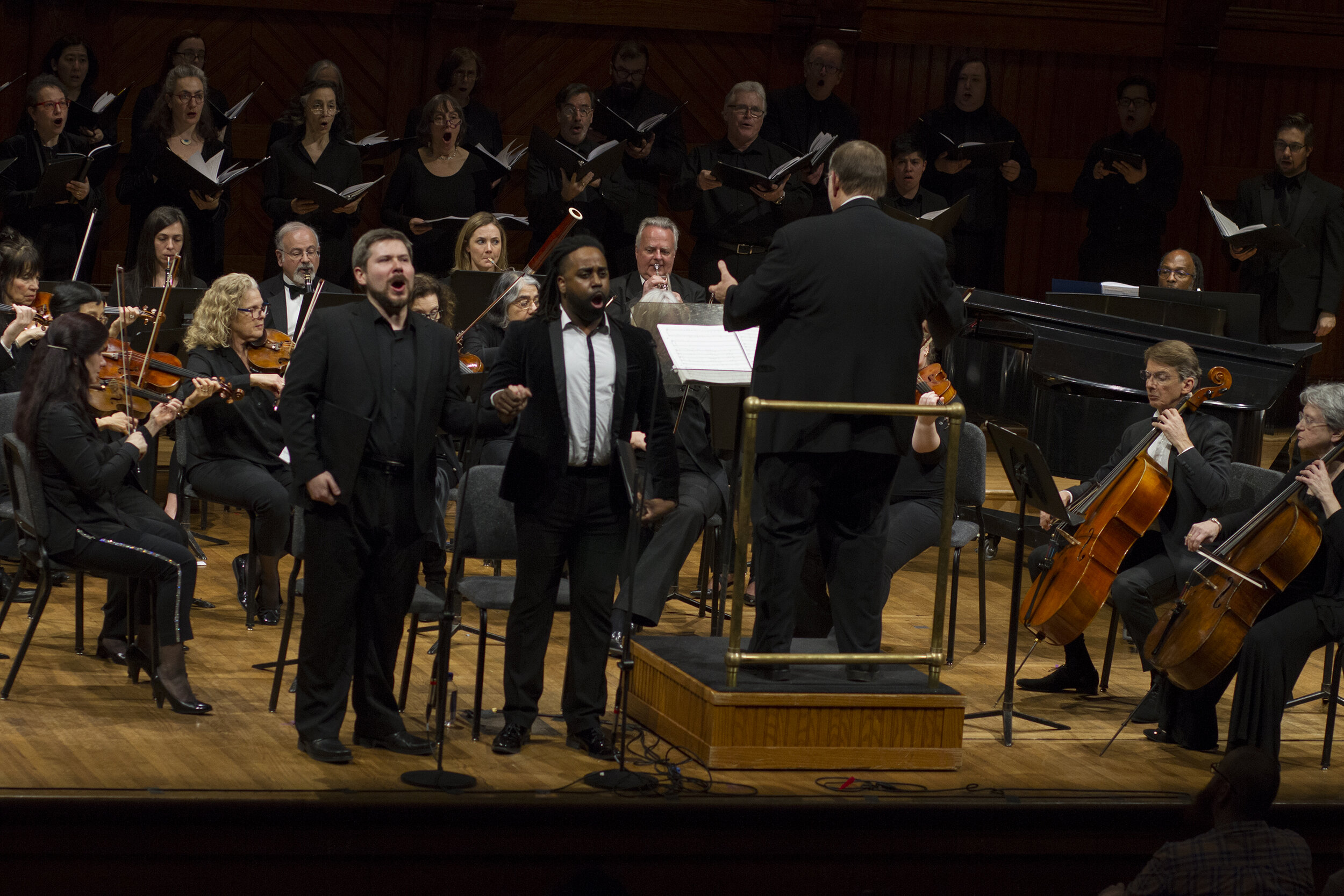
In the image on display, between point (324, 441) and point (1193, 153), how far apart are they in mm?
6992

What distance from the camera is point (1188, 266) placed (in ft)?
24.4

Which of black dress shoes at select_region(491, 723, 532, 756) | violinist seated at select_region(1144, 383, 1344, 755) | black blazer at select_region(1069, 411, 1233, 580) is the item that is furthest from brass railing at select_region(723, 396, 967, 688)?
black blazer at select_region(1069, 411, 1233, 580)

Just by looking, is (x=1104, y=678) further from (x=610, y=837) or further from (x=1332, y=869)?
(x=610, y=837)

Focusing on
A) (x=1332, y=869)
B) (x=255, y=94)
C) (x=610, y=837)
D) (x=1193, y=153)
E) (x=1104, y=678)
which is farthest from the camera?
(x=1193, y=153)

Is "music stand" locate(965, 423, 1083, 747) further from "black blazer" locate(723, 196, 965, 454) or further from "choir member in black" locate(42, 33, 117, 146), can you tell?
"choir member in black" locate(42, 33, 117, 146)

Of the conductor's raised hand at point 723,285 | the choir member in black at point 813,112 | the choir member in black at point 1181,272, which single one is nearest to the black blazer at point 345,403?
the conductor's raised hand at point 723,285

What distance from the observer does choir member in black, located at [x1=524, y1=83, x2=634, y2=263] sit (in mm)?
7258

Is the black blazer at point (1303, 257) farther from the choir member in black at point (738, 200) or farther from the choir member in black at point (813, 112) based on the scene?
the choir member in black at point (738, 200)

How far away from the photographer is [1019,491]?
183 inches

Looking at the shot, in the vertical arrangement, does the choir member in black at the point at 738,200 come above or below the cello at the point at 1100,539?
above

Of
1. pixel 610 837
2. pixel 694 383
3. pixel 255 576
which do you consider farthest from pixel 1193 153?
pixel 610 837

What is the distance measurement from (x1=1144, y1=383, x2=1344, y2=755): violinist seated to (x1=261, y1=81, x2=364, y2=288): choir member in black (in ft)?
12.8

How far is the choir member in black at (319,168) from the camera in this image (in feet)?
22.9

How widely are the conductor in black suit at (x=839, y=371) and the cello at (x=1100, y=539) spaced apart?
805 mm
